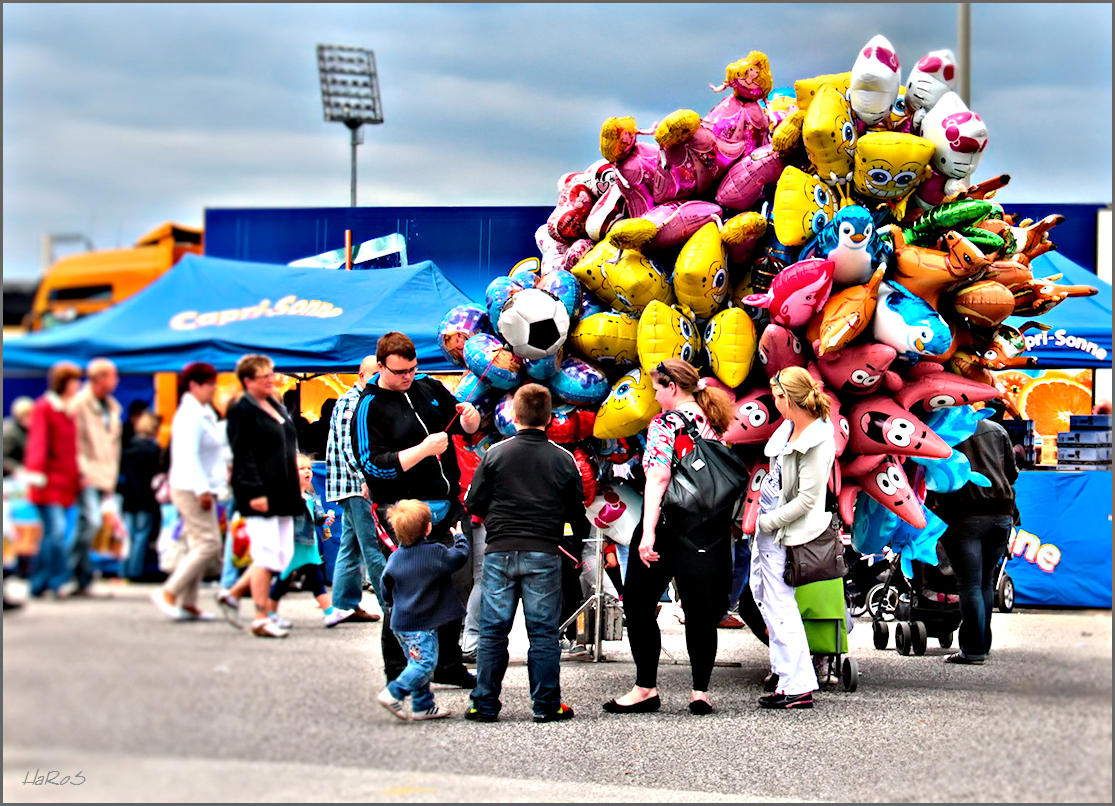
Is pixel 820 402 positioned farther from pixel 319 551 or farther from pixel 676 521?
pixel 319 551

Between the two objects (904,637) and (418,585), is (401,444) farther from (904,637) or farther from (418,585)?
(904,637)

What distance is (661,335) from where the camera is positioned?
4086 mm

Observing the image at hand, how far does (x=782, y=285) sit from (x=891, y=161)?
1.71 ft

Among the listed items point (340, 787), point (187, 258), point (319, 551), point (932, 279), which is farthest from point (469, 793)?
point (932, 279)

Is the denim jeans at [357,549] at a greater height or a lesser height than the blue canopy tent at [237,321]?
lesser

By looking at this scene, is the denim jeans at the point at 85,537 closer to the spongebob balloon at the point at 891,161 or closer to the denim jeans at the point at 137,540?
the denim jeans at the point at 137,540

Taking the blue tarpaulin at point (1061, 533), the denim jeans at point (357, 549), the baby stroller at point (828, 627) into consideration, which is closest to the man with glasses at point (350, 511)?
the denim jeans at point (357, 549)

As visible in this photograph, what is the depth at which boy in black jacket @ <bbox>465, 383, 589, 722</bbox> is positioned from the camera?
379 centimetres

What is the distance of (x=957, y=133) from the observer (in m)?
3.72

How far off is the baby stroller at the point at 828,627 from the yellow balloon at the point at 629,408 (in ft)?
2.78

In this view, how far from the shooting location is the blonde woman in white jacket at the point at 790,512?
3902 mm

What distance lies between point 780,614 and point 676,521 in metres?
0.53

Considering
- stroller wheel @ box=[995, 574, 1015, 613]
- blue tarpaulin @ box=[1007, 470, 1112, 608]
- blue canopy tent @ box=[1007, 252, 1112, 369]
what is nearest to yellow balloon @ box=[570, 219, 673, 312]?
blue tarpaulin @ box=[1007, 470, 1112, 608]

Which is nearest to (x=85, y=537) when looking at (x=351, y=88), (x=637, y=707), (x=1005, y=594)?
(x=351, y=88)
